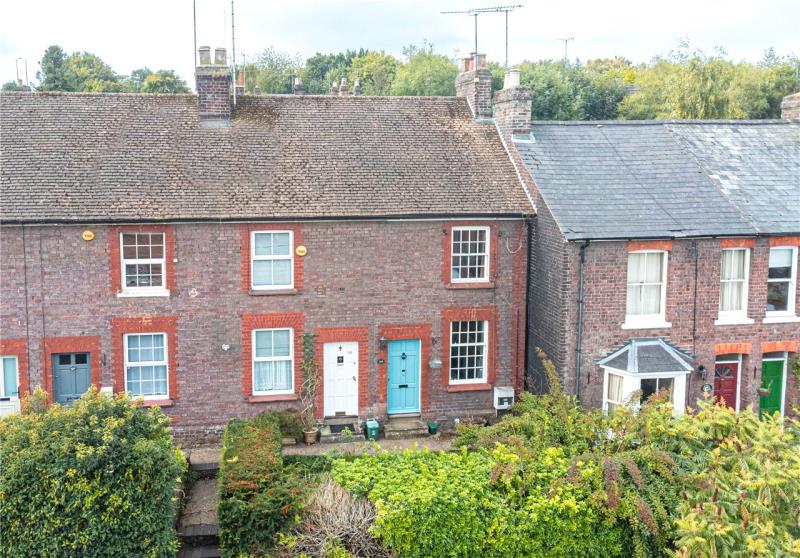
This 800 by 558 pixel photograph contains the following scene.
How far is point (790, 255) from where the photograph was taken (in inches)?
802

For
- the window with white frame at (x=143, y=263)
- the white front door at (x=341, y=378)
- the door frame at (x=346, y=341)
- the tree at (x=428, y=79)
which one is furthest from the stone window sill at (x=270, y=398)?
the tree at (x=428, y=79)

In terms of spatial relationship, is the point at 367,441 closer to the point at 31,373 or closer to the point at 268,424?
the point at 268,424

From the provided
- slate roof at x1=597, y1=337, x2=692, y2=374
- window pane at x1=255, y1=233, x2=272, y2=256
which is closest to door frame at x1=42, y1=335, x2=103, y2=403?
window pane at x1=255, y1=233, x2=272, y2=256

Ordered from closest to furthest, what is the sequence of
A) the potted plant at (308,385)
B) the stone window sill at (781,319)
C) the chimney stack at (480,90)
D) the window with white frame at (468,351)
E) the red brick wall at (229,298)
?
the red brick wall at (229,298) → the potted plant at (308,385) → the stone window sill at (781,319) → the window with white frame at (468,351) → the chimney stack at (480,90)

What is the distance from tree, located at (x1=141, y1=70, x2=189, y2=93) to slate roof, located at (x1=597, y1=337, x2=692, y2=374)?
57271 millimetres

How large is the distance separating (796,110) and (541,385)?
1279cm

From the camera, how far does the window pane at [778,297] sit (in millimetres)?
20438

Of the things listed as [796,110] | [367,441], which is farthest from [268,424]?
[796,110]

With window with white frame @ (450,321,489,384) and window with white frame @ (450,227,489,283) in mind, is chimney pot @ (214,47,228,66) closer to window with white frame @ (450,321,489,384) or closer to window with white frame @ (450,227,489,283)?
window with white frame @ (450,227,489,283)

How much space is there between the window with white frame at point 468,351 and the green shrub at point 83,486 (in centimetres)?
935

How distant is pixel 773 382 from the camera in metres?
20.5

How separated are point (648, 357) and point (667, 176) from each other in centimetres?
527

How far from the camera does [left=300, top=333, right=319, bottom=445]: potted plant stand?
19.6 meters

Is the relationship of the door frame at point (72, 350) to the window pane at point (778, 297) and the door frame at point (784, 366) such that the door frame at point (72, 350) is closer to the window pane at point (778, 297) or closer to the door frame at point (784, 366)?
the door frame at point (784, 366)
